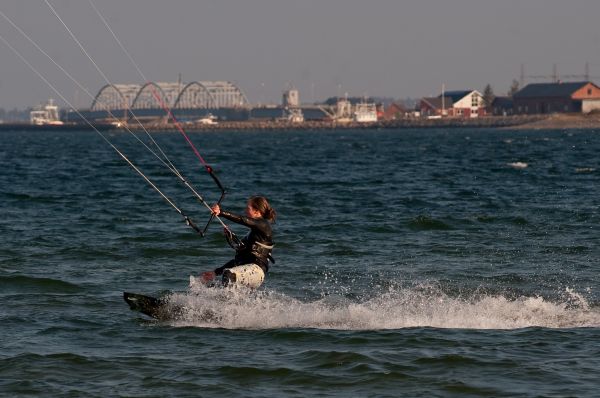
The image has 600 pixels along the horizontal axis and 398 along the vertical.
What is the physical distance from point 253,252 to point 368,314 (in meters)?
1.81

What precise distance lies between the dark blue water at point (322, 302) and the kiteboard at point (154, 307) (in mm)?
127

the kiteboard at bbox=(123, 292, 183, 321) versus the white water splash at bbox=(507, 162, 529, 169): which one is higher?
the kiteboard at bbox=(123, 292, 183, 321)

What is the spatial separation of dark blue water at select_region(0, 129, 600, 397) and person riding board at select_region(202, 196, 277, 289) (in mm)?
301

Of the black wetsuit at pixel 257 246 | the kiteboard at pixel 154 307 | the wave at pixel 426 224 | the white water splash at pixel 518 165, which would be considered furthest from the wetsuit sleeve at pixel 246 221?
the white water splash at pixel 518 165

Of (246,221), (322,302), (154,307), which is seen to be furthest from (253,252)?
(322,302)

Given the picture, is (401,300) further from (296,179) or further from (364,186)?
(296,179)

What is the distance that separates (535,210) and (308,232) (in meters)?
7.73

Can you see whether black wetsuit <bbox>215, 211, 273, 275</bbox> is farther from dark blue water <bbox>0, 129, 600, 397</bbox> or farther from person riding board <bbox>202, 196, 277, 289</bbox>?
dark blue water <bbox>0, 129, 600, 397</bbox>

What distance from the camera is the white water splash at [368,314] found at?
13.3 m

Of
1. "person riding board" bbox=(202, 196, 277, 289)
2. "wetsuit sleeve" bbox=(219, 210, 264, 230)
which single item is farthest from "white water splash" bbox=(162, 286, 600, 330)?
"wetsuit sleeve" bbox=(219, 210, 264, 230)

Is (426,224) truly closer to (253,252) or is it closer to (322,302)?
(322,302)

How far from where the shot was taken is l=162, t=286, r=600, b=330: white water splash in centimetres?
1331

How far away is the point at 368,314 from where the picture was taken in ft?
45.1

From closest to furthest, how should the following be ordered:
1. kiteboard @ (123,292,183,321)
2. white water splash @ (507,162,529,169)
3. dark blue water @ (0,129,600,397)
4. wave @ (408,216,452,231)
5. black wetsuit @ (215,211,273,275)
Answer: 1. dark blue water @ (0,129,600,397)
2. black wetsuit @ (215,211,273,275)
3. kiteboard @ (123,292,183,321)
4. wave @ (408,216,452,231)
5. white water splash @ (507,162,529,169)
